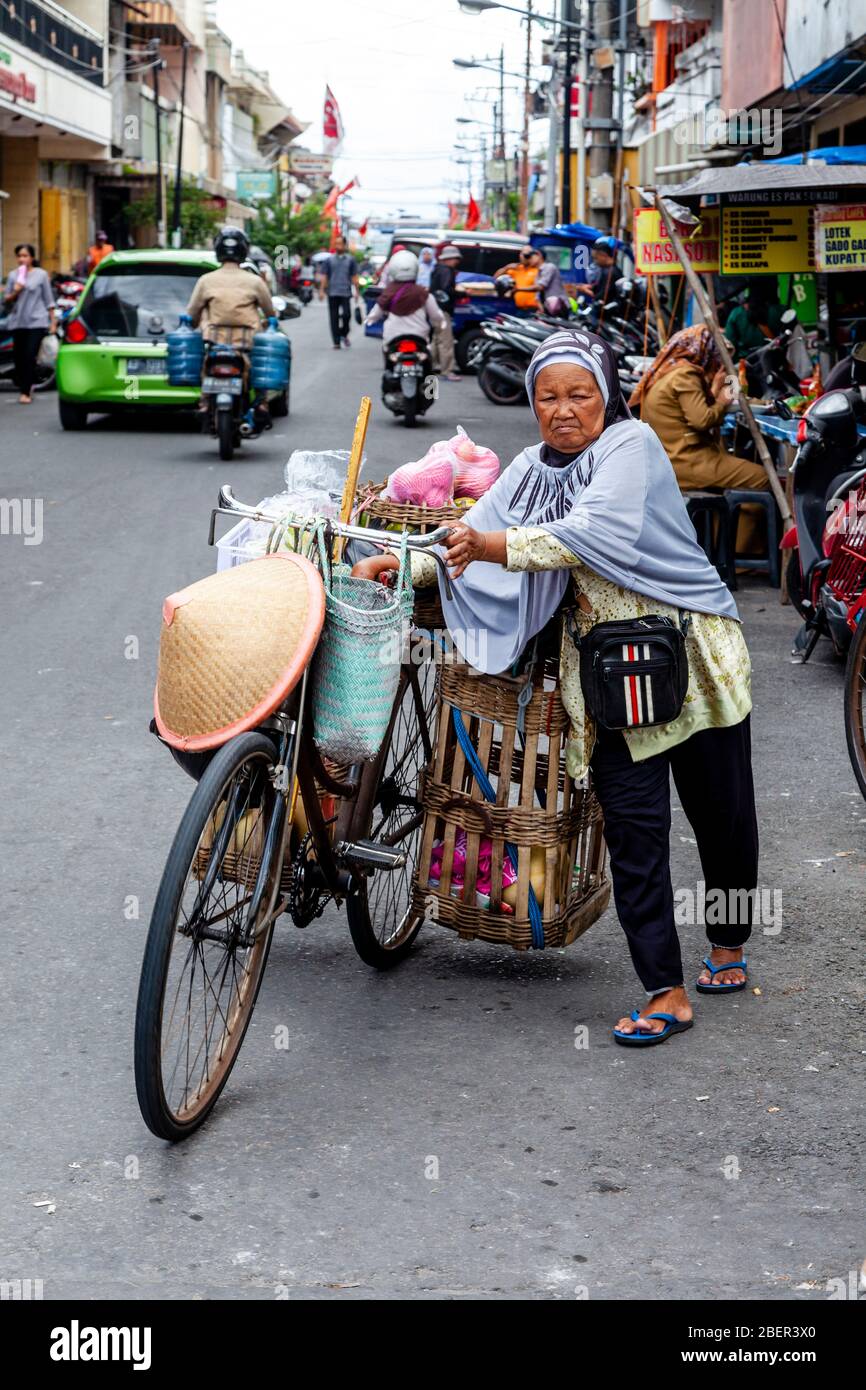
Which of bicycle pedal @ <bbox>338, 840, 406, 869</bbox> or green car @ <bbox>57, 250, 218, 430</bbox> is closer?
bicycle pedal @ <bbox>338, 840, 406, 869</bbox>

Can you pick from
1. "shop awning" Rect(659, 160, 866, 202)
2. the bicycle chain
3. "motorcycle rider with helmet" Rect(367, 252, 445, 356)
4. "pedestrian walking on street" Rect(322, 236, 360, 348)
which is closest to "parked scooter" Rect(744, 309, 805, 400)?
"shop awning" Rect(659, 160, 866, 202)

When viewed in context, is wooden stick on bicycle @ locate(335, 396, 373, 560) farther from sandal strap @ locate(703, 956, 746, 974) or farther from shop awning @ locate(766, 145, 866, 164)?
shop awning @ locate(766, 145, 866, 164)

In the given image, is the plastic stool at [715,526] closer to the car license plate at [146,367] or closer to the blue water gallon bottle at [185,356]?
the blue water gallon bottle at [185,356]

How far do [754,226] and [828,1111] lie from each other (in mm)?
8554

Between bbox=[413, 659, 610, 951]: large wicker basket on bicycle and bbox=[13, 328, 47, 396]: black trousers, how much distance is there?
610 inches

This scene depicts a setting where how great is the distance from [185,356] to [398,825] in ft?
38.0

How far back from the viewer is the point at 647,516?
402cm

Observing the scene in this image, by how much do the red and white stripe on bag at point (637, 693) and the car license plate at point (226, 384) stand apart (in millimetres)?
10926

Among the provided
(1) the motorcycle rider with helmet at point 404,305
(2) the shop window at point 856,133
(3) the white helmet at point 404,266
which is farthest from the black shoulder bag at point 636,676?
(2) the shop window at point 856,133

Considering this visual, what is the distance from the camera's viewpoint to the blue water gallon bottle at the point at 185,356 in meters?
15.4

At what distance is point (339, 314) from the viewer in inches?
1236

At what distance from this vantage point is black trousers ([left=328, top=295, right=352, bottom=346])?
30.7m

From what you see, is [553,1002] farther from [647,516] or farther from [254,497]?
[254,497]

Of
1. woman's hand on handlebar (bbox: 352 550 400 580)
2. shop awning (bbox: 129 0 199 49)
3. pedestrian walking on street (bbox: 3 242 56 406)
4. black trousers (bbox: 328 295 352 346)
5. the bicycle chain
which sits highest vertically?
shop awning (bbox: 129 0 199 49)
